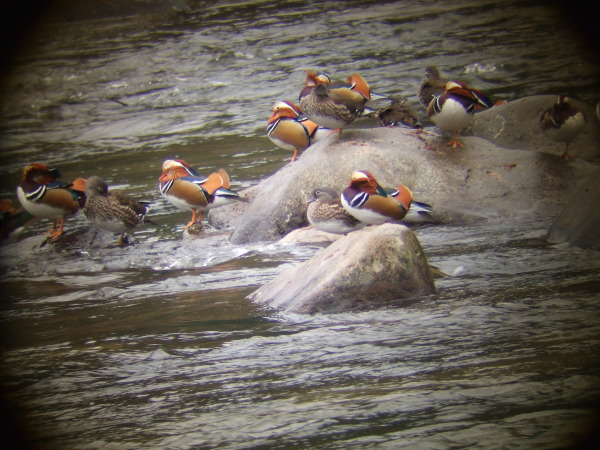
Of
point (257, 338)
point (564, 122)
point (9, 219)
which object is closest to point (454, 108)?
point (564, 122)

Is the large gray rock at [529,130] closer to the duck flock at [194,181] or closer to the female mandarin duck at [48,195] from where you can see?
the duck flock at [194,181]

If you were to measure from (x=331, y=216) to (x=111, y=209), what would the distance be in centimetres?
244

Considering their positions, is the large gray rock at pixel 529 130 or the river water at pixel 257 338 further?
the large gray rock at pixel 529 130

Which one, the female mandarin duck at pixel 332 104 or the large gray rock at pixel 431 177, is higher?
the female mandarin duck at pixel 332 104

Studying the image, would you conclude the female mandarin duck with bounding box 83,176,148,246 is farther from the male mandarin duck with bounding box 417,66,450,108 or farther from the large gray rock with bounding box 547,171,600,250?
the large gray rock with bounding box 547,171,600,250

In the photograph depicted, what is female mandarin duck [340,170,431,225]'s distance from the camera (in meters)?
5.90

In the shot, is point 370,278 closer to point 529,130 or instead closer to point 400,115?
point 400,115

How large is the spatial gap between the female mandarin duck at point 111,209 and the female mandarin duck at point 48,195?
0.16 meters

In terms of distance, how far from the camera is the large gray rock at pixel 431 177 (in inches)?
275

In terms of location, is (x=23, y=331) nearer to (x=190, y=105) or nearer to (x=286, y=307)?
(x=286, y=307)

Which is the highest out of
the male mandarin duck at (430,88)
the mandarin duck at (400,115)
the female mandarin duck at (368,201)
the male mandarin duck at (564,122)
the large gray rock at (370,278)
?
the male mandarin duck at (430,88)

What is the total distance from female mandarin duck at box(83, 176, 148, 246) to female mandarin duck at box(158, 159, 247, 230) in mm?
355

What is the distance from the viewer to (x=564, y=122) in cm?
763

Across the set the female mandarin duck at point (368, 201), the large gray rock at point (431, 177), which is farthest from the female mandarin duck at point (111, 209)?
the female mandarin duck at point (368, 201)
